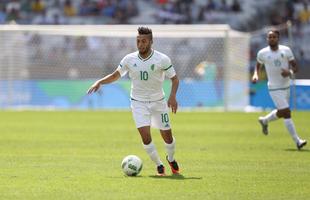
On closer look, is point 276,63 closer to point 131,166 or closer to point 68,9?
point 131,166

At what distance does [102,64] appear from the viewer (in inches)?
1458

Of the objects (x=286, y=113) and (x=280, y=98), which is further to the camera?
(x=280, y=98)

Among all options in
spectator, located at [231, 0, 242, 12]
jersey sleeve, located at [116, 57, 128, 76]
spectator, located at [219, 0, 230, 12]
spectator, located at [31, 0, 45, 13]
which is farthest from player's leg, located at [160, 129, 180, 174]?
spectator, located at [31, 0, 45, 13]

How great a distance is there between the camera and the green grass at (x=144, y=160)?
1128 cm

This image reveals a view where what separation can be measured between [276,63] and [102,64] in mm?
17856

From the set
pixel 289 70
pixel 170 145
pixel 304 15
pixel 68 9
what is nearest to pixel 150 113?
pixel 170 145

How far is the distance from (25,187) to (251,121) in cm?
1775

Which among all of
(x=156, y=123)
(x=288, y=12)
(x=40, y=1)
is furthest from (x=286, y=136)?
(x=40, y=1)

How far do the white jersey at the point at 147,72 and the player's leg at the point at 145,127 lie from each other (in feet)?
0.49

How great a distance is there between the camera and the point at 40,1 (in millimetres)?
45375

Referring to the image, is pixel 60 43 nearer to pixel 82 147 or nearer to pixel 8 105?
pixel 8 105

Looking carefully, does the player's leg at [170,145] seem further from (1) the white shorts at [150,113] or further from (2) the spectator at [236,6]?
(2) the spectator at [236,6]

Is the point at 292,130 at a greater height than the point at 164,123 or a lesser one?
lesser

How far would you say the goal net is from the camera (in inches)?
1410
